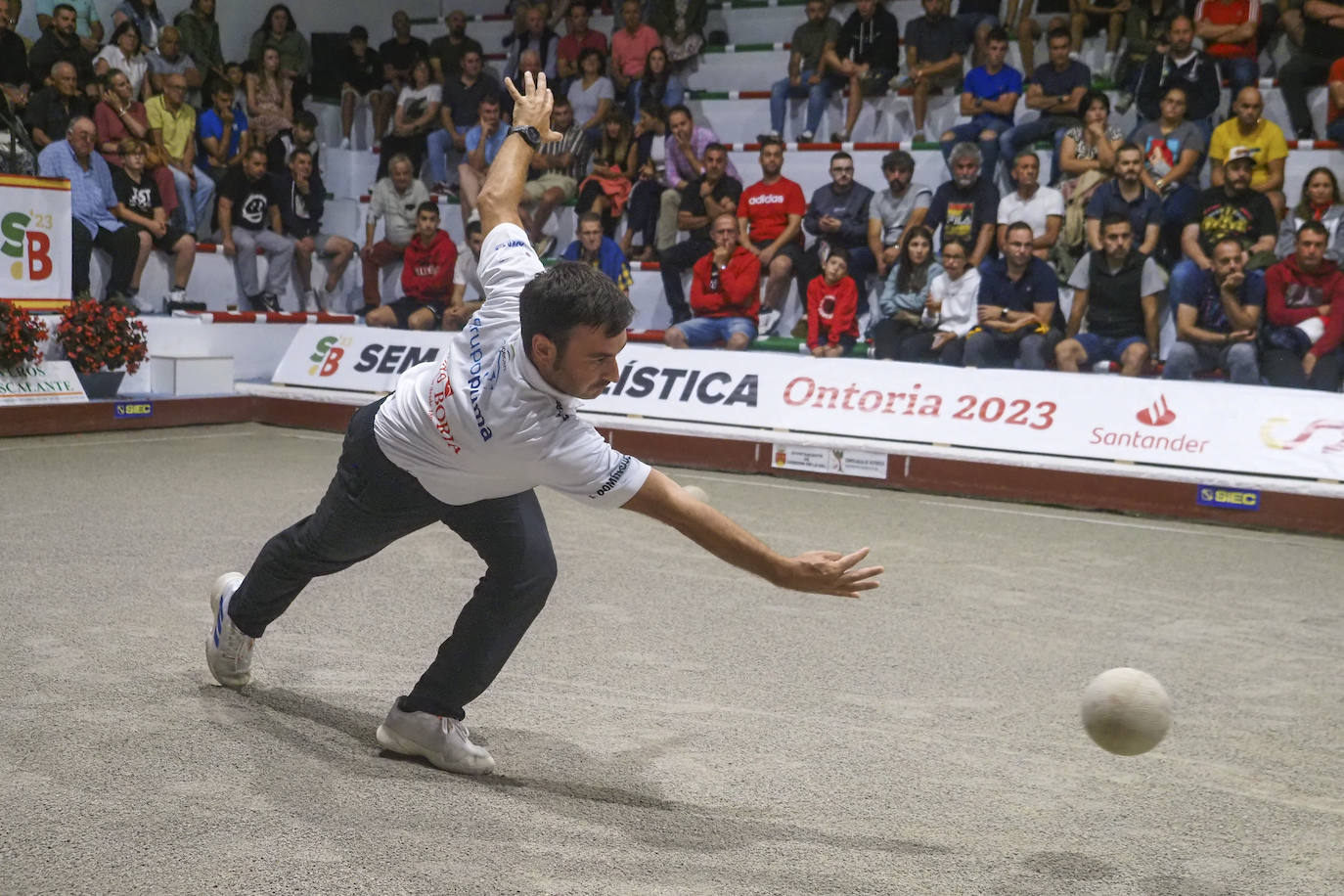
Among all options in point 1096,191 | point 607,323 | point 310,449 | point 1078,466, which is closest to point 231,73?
point 310,449

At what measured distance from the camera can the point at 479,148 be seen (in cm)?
1497

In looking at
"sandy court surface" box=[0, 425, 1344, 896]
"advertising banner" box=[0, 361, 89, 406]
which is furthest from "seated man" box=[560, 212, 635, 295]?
"sandy court surface" box=[0, 425, 1344, 896]

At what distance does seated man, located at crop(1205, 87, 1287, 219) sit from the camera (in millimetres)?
11453

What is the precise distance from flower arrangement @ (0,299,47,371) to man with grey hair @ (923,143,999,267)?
7.70 metres

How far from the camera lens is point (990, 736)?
185 inches

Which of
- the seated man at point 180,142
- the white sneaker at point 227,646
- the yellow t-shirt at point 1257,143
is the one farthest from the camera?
the seated man at point 180,142

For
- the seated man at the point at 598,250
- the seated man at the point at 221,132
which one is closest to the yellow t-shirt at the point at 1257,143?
the seated man at the point at 598,250

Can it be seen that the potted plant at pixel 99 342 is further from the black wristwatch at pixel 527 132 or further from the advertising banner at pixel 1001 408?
the black wristwatch at pixel 527 132

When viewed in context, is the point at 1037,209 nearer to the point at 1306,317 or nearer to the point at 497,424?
the point at 1306,317

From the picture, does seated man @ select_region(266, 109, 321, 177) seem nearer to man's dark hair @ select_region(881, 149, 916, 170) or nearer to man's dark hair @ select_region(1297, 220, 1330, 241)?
man's dark hair @ select_region(881, 149, 916, 170)

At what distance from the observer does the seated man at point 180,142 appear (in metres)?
14.4

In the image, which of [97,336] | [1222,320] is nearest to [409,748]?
[1222,320]

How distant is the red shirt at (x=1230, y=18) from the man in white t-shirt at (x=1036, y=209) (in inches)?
84.0

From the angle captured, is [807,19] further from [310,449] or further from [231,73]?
[310,449]
